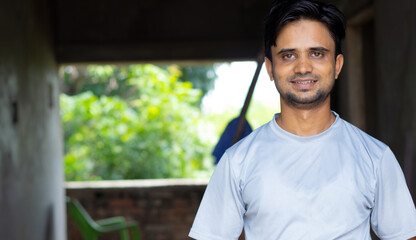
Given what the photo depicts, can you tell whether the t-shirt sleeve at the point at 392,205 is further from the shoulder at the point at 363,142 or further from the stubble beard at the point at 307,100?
the stubble beard at the point at 307,100

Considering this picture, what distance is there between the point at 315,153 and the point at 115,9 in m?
4.36

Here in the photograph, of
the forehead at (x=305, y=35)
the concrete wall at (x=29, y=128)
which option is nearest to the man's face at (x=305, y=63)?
the forehead at (x=305, y=35)

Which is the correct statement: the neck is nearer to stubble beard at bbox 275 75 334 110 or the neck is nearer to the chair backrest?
stubble beard at bbox 275 75 334 110

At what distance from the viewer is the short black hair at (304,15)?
1436mm

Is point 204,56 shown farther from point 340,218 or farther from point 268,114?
point 268,114

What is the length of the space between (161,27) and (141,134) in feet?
12.6

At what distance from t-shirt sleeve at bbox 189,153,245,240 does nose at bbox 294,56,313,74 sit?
0.25 meters

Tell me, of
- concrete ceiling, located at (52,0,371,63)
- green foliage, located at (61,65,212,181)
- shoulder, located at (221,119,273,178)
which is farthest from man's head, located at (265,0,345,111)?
green foliage, located at (61,65,212,181)

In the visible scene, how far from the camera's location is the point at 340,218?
1.37 meters

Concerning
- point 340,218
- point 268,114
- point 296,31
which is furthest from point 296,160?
point 268,114

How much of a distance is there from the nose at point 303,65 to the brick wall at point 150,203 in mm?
5418

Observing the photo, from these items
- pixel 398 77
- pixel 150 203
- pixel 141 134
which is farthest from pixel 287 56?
pixel 141 134

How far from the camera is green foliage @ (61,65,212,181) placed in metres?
9.21

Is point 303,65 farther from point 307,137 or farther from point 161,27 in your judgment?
point 161,27
